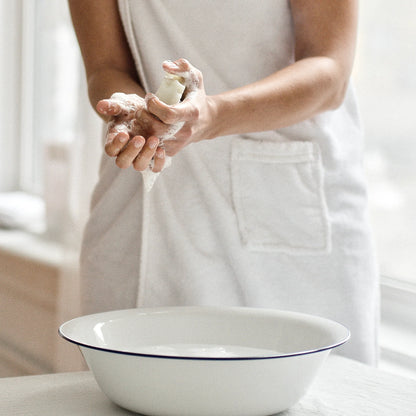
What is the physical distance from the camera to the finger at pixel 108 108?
0.76 meters

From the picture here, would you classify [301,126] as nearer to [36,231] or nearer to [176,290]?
[176,290]

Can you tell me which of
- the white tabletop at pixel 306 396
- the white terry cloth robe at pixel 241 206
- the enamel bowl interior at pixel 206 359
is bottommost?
the white tabletop at pixel 306 396

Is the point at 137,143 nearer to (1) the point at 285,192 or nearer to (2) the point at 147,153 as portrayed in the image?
(2) the point at 147,153

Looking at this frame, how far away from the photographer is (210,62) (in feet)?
3.28

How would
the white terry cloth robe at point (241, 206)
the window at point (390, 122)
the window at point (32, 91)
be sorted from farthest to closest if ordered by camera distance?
the window at point (32, 91) < the window at point (390, 122) < the white terry cloth robe at point (241, 206)

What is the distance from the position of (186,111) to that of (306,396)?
14.2 inches

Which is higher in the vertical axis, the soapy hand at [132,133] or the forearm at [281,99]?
the forearm at [281,99]

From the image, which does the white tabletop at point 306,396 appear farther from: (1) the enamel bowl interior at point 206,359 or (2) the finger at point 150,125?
(2) the finger at point 150,125

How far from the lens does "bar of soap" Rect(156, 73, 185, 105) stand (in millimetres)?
757

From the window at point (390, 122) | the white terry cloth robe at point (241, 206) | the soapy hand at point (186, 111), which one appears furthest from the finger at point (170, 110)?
the window at point (390, 122)

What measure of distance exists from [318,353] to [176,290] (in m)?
0.33

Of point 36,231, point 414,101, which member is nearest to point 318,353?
point 414,101

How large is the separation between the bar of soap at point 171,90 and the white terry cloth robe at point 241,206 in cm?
23

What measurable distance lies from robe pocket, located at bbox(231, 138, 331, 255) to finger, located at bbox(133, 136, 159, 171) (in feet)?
0.83
